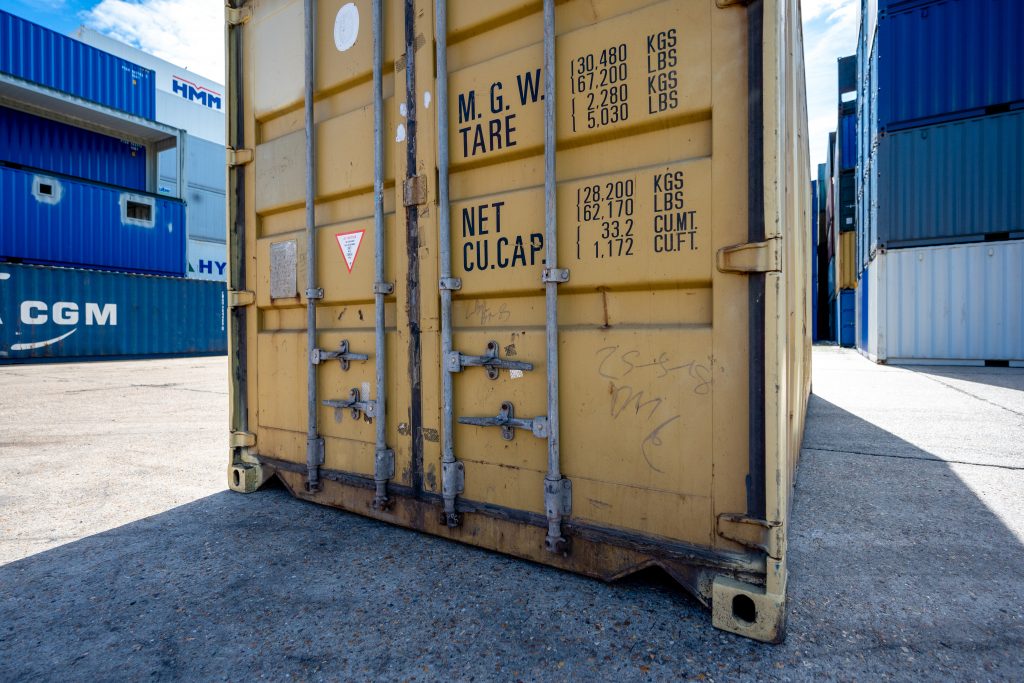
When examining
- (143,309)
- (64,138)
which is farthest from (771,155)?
(64,138)

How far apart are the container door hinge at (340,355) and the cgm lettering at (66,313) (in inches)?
662

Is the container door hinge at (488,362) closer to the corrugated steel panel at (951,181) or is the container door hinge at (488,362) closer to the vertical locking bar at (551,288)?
the vertical locking bar at (551,288)

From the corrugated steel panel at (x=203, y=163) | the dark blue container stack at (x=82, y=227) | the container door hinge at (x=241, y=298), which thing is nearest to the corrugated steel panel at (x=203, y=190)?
the corrugated steel panel at (x=203, y=163)

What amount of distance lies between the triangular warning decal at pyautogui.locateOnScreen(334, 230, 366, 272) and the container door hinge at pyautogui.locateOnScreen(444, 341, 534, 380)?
2.88ft

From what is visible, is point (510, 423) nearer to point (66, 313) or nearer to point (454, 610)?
point (454, 610)

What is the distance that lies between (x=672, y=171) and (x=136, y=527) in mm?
3032

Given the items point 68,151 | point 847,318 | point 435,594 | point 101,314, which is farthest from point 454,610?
point 847,318

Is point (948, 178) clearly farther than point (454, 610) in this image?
Yes

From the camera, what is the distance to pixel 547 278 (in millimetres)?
1973

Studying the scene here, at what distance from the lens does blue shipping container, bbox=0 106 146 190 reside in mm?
15109

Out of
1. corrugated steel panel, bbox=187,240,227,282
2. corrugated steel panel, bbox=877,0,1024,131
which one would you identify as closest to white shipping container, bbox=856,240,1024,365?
corrugated steel panel, bbox=877,0,1024,131

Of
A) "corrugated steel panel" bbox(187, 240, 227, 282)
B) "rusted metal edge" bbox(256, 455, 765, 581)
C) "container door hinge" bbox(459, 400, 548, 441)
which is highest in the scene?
"corrugated steel panel" bbox(187, 240, 227, 282)

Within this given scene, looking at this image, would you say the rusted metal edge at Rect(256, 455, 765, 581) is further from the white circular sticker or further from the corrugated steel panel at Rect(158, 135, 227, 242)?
the corrugated steel panel at Rect(158, 135, 227, 242)

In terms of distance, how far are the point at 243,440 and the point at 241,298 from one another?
0.90 m
